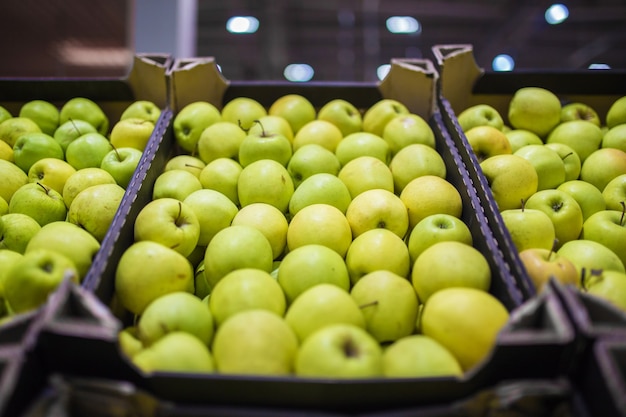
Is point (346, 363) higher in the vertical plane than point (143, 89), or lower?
lower

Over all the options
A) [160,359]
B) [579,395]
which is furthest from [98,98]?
[579,395]

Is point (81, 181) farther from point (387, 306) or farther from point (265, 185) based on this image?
point (387, 306)

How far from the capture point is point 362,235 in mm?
1562

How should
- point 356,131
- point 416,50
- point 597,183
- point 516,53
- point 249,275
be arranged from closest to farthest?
point 249,275, point 597,183, point 356,131, point 516,53, point 416,50

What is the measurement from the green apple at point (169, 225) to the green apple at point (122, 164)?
0.34 metres

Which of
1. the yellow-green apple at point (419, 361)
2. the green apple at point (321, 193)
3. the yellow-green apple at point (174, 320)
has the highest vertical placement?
the green apple at point (321, 193)

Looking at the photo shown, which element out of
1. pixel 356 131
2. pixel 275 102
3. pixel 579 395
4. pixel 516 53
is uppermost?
pixel 516 53

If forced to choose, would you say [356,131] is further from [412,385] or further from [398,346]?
[412,385]

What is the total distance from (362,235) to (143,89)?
1.49m

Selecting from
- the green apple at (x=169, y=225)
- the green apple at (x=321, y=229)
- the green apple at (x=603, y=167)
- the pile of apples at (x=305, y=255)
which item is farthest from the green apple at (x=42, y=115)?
the green apple at (x=603, y=167)

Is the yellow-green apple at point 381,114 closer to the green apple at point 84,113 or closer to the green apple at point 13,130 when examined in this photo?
the green apple at point 84,113

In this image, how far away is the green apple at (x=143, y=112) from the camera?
216 cm

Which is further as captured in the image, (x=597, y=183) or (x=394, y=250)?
(x=597, y=183)

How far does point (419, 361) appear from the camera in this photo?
1.04m
